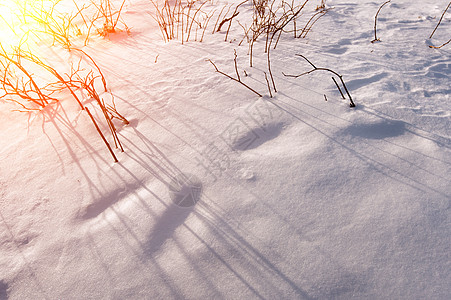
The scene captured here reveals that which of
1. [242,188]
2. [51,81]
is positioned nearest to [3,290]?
[242,188]

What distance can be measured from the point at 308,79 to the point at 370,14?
1.22 meters

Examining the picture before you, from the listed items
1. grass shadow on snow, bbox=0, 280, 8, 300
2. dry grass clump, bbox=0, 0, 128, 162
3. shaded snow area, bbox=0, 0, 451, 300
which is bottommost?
grass shadow on snow, bbox=0, 280, 8, 300

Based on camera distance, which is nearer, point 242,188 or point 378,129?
point 242,188

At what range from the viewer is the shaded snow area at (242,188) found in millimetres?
789

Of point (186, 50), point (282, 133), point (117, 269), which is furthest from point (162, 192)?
point (186, 50)

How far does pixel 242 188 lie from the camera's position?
102 cm

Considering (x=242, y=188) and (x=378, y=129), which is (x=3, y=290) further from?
(x=378, y=129)

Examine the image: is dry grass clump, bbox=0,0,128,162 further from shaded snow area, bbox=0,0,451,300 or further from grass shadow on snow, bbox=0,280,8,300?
grass shadow on snow, bbox=0,280,8,300

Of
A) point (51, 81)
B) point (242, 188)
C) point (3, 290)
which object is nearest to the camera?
point (3, 290)

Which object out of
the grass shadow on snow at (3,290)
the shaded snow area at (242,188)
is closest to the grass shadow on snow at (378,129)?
the shaded snow area at (242,188)

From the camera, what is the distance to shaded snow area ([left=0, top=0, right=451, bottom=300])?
0.79m

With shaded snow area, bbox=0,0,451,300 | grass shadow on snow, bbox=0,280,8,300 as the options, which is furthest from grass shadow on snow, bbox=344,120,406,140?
grass shadow on snow, bbox=0,280,8,300

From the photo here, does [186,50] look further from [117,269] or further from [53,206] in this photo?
[117,269]

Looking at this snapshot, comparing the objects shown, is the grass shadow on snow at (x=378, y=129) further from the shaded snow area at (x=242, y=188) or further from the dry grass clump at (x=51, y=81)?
the dry grass clump at (x=51, y=81)
